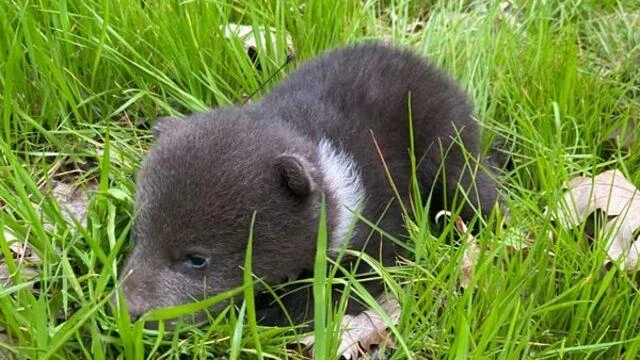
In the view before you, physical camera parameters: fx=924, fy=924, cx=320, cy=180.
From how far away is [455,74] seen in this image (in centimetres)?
543

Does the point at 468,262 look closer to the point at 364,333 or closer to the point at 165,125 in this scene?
the point at 364,333

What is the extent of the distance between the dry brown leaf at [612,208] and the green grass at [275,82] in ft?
0.27

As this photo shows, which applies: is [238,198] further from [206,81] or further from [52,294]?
[206,81]

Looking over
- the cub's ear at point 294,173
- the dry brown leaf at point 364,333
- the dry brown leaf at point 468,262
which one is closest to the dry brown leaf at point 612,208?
the dry brown leaf at point 468,262

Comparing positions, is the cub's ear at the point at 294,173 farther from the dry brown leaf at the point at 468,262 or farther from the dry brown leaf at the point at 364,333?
the dry brown leaf at the point at 468,262

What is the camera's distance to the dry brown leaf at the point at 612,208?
3.87 m

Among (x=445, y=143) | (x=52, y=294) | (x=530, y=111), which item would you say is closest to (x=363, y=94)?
(x=445, y=143)

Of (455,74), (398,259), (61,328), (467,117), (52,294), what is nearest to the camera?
(61,328)

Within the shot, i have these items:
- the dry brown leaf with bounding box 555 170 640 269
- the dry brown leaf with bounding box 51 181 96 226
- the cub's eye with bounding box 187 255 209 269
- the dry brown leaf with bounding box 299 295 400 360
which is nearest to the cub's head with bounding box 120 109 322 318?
the cub's eye with bounding box 187 255 209 269

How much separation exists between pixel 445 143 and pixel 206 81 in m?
1.28

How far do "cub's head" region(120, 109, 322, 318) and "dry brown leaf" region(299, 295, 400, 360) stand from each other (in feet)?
1.12

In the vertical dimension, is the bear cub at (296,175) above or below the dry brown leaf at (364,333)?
above

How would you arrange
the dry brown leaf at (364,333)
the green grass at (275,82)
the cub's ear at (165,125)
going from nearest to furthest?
the green grass at (275,82) → the dry brown leaf at (364,333) → the cub's ear at (165,125)

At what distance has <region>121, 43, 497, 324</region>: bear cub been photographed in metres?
3.42
